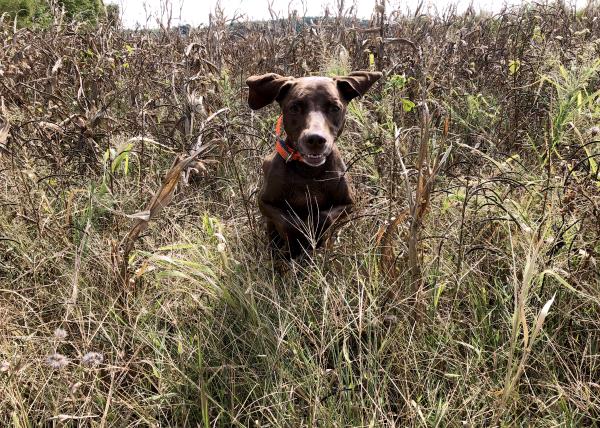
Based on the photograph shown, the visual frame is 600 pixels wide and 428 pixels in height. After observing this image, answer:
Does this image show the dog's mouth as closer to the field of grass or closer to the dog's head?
the dog's head

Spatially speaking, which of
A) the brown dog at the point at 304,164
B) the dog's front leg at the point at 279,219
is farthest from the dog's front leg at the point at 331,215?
the dog's front leg at the point at 279,219

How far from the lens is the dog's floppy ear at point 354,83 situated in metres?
2.44

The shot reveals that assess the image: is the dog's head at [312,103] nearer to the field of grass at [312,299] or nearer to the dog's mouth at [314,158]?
the dog's mouth at [314,158]

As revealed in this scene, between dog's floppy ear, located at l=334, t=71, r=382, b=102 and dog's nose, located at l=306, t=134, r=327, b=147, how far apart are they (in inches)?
18.5

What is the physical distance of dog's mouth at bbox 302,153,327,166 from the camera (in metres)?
2.15

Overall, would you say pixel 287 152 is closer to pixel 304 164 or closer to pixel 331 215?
pixel 304 164

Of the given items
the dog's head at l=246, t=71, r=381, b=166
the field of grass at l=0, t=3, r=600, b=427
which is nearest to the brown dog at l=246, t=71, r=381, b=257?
the dog's head at l=246, t=71, r=381, b=166

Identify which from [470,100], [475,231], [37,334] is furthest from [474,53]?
[37,334]

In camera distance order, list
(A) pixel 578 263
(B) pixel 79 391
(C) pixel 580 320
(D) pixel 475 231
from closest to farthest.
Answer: (B) pixel 79 391 → (C) pixel 580 320 → (A) pixel 578 263 → (D) pixel 475 231

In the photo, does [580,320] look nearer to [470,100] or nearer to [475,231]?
[475,231]

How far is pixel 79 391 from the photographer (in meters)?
1.65

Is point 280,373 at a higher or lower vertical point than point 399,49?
lower

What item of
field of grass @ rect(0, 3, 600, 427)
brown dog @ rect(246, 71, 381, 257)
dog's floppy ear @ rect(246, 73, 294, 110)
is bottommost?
field of grass @ rect(0, 3, 600, 427)

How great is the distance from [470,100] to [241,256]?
6.87 feet
